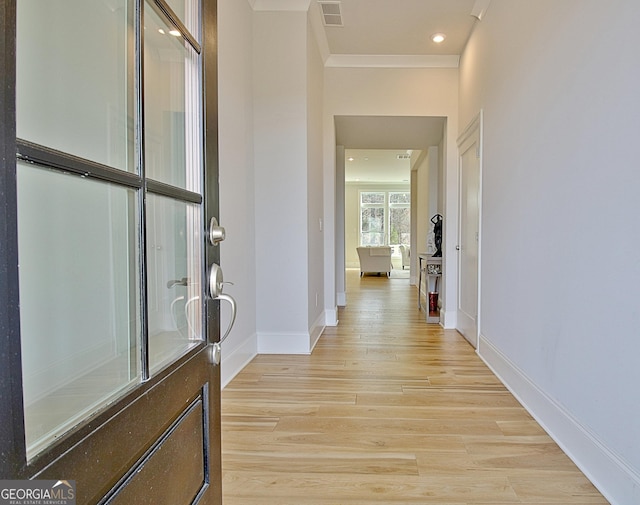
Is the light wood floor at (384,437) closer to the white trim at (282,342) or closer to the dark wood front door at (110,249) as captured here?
the white trim at (282,342)

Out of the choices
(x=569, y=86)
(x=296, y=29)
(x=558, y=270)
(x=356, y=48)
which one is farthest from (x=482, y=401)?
(x=356, y=48)

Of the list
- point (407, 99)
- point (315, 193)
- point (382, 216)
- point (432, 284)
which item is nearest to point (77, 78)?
point (315, 193)

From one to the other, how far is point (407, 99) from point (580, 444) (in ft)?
12.7

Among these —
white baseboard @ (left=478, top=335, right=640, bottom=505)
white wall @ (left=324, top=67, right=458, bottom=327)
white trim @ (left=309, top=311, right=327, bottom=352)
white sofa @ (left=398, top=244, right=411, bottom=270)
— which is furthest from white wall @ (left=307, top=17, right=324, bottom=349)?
white sofa @ (left=398, top=244, right=411, bottom=270)

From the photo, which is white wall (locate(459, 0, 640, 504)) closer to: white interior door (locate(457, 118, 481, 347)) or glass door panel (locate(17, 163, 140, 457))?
white interior door (locate(457, 118, 481, 347))

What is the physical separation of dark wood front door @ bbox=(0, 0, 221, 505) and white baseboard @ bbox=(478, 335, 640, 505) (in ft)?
4.81

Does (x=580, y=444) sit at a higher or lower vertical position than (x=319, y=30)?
lower

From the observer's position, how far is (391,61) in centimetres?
465

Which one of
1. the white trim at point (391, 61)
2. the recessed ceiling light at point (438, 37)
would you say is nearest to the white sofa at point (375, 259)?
the white trim at point (391, 61)

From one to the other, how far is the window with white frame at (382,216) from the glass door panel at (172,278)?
523 inches

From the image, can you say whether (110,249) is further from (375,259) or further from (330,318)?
(375,259)

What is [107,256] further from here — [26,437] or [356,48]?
[356,48]

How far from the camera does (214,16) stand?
1117 mm

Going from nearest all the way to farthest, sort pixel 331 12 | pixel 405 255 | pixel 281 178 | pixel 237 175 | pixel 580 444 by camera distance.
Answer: pixel 580 444 < pixel 237 175 < pixel 281 178 < pixel 331 12 < pixel 405 255
